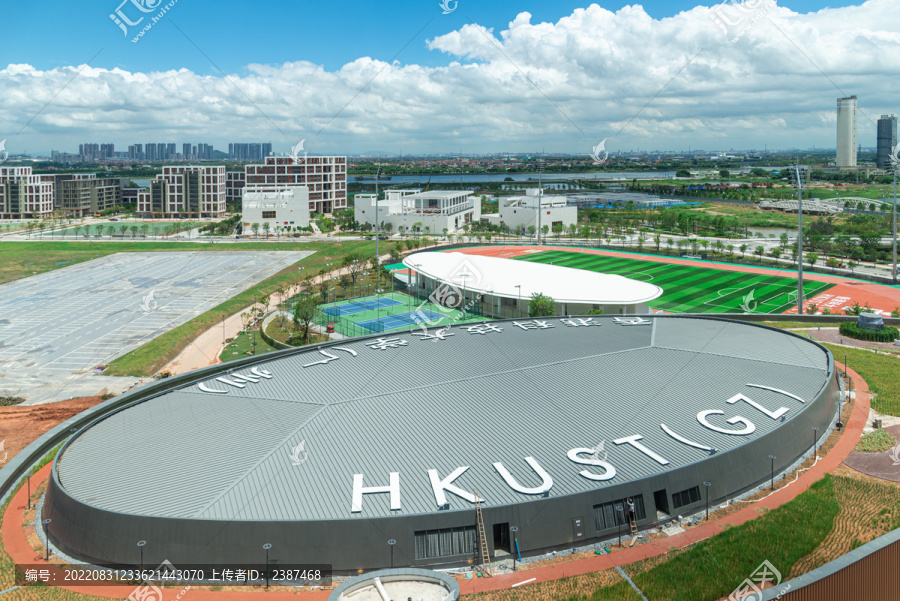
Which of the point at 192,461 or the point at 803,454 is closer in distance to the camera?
the point at 192,461

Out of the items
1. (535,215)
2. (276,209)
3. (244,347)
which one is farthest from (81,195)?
(244,347)

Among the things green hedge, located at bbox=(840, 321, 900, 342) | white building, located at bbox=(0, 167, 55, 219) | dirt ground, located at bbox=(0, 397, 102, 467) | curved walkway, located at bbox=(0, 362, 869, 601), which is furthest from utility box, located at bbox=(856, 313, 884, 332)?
white building, located at bbox=(0, 167, 55, 219)

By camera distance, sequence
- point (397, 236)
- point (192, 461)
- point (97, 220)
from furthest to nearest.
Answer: point (97, 220) → point (397, 236) → point (192, 461)

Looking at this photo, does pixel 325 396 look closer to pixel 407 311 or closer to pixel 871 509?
pixel 871 509

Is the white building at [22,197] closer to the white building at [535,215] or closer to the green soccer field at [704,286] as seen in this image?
the white building at [535,215]

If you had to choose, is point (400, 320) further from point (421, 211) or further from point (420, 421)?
point (421, 211)

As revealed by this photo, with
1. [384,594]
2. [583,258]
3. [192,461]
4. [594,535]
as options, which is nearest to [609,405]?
[594,535]

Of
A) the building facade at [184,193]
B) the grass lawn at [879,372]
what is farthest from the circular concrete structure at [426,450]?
the building facade at [184,193]
